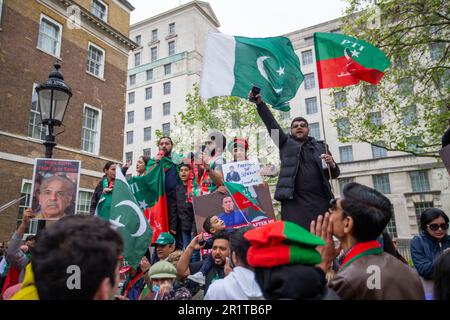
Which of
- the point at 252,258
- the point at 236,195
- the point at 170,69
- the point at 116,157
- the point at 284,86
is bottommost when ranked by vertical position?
the point at 252,258

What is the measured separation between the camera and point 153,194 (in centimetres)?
555

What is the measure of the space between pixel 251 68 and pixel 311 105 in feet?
110

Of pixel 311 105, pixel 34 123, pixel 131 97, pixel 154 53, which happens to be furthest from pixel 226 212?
pixel 154 53

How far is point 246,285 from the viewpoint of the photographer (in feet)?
6.82

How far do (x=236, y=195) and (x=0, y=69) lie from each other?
13553 millimetres

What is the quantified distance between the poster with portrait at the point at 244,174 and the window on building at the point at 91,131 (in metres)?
13.8

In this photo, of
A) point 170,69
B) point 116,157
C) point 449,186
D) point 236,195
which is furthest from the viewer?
point 170,69

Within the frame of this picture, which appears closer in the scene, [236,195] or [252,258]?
[252,258]

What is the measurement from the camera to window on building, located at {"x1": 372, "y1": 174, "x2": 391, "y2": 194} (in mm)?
31462

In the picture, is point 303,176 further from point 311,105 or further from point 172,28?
point 172,28

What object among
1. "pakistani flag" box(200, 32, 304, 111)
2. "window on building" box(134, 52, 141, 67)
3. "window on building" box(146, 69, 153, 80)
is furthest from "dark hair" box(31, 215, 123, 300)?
"window on building" box(134, 52, 141, 67)

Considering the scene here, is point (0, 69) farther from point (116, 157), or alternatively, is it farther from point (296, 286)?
point (296, 286)
